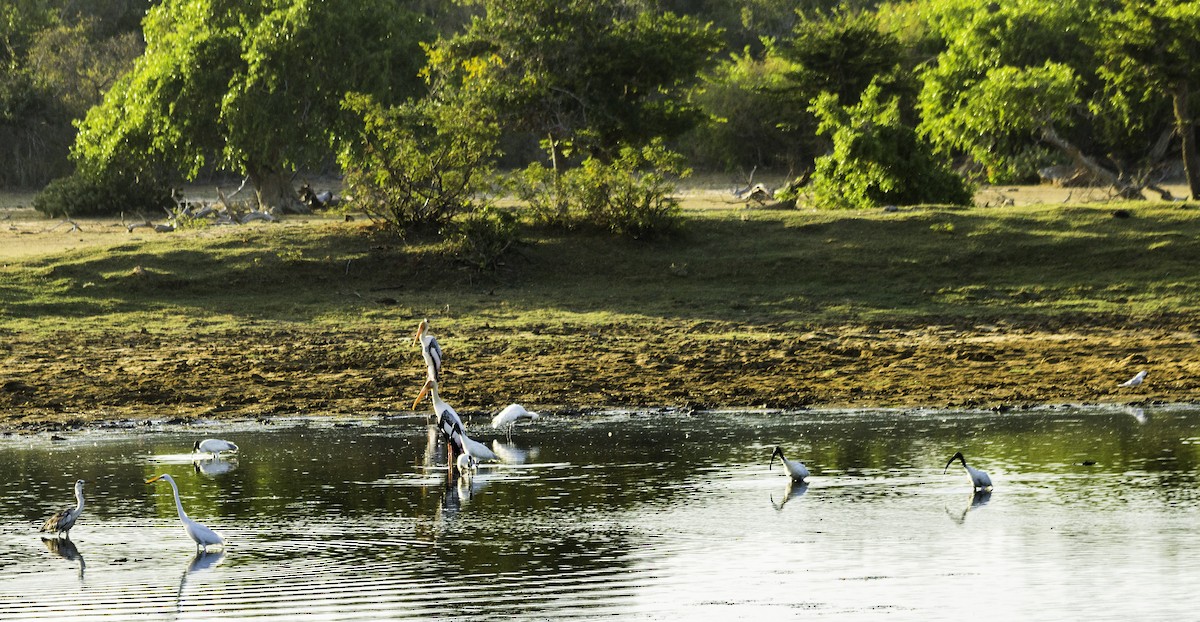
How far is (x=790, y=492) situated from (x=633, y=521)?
1315 mm

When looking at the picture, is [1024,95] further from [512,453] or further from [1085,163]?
[512,453]

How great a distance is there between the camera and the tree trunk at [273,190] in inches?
1225

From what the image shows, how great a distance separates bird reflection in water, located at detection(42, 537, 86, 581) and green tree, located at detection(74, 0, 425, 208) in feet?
62.7

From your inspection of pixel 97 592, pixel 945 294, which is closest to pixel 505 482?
pixel 97 592

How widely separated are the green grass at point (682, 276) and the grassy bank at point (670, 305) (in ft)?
0.16

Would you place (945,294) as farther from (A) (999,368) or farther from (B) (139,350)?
(B) (139,350)

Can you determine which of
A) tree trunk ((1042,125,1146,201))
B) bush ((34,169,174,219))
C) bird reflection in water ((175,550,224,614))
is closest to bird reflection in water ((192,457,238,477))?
bird reflection in water ((175,550,224,614))

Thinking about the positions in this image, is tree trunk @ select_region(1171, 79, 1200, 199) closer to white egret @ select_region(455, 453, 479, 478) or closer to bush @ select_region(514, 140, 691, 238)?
bush @ select_region(514, 140, 691, 238)

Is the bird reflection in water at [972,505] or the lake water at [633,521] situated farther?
the bird reflection in water at [972,505]

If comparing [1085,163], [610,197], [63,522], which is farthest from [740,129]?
[63,522]

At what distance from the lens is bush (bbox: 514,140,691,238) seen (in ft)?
75.7

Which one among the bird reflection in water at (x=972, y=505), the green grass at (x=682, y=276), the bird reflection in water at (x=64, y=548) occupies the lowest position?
the bird reflection in water at (x=972, y=505)

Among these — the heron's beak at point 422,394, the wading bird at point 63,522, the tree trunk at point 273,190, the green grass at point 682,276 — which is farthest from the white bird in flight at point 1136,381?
the tree trunk at point 273,190

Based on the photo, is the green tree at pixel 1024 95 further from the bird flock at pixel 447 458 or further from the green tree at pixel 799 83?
the bird flock at pixel 447 458
